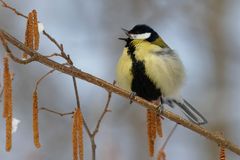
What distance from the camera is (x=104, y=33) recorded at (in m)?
Answer: 6.89

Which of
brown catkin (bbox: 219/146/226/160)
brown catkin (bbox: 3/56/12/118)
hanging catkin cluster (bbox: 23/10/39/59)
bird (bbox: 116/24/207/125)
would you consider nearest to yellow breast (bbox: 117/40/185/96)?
bird (bbox: 116/24/207/125)

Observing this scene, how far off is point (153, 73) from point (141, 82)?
8 cm

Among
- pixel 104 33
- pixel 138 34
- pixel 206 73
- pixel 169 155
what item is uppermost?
pixel 138 34

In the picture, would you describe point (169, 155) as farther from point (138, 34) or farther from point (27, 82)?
point (138, 34)

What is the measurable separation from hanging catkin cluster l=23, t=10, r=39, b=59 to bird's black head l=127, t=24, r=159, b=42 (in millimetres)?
1334

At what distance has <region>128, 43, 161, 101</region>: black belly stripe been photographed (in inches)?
124

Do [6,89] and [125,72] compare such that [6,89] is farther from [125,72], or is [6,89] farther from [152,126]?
[125,72]

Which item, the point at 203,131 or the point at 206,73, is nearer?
the point at 203,131

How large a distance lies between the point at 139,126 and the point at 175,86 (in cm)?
308

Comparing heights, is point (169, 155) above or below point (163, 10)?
below

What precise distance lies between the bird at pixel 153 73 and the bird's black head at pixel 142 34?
29 millimetres

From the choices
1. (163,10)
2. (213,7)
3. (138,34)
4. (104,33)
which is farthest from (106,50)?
(138,34)

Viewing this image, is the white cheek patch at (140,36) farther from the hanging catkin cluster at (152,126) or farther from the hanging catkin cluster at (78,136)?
the hanging catkin cluster at (78,136)

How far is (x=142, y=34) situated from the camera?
339 cm
